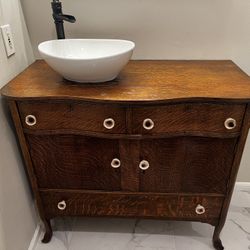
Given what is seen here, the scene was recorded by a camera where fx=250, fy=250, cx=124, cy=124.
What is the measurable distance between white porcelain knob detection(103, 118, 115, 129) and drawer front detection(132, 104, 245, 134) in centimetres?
8

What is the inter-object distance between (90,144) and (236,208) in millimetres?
1015

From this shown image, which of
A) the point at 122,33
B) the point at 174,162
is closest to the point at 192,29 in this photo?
the point at 122,33

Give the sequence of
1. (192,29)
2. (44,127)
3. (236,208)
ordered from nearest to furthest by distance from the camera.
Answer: (44,127)
(192,29)
(236,208)

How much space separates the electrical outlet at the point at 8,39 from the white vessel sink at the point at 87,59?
0.52 ft

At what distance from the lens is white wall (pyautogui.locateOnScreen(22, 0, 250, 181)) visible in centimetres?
113

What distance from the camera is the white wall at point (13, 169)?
0.98 m

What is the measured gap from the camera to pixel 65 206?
44.9 inches

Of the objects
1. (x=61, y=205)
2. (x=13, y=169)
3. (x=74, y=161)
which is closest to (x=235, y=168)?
(x=74, y=161)

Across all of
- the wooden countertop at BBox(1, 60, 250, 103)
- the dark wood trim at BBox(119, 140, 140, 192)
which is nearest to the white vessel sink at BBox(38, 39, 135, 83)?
the wooden countertop at BBox(1, 60, 250, 103)

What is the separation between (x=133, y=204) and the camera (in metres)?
1.11

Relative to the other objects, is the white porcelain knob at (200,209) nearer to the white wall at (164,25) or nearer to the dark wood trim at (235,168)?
the dark wood trim at (235,168)

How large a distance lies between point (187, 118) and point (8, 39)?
0.78 metres

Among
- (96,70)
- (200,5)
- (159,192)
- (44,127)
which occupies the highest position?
(200,5)

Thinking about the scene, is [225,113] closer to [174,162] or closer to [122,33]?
[174,162]
